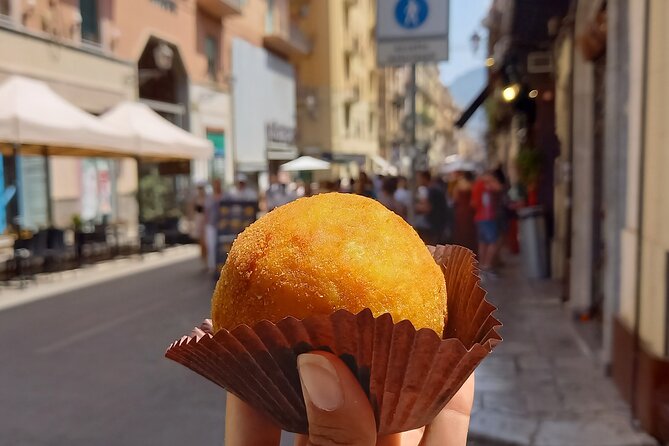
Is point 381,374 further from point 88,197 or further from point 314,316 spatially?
point 88,197

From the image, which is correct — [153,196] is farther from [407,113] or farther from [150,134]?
[407,113]

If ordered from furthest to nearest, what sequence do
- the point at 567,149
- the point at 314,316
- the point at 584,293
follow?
the point at 567,149
the point at 584,293
the point at 314,316

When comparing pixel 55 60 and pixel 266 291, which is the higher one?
pixel 55 60

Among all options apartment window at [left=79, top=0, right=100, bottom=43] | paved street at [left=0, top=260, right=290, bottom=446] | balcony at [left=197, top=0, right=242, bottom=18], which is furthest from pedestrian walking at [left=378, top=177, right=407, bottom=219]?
balcony at [left=197, top=0, right=242, bottom=18]

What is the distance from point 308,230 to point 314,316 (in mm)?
191

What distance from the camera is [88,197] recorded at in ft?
59.5

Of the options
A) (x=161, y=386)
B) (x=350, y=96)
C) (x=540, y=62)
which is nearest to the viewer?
(x=161, y=386)

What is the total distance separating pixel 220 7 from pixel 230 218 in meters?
17.1

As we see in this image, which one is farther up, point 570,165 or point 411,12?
point 411,12

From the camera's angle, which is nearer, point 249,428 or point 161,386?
point 249,428

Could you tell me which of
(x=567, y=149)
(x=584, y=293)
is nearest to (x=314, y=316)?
(x=584, y=293)

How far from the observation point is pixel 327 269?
1145 mm

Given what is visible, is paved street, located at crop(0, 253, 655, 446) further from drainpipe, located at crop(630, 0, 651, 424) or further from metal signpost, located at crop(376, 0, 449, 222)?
metal signpost, located at crop(376, 0, 449, 222)

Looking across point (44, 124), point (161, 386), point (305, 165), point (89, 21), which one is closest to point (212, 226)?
point (44, 124)
